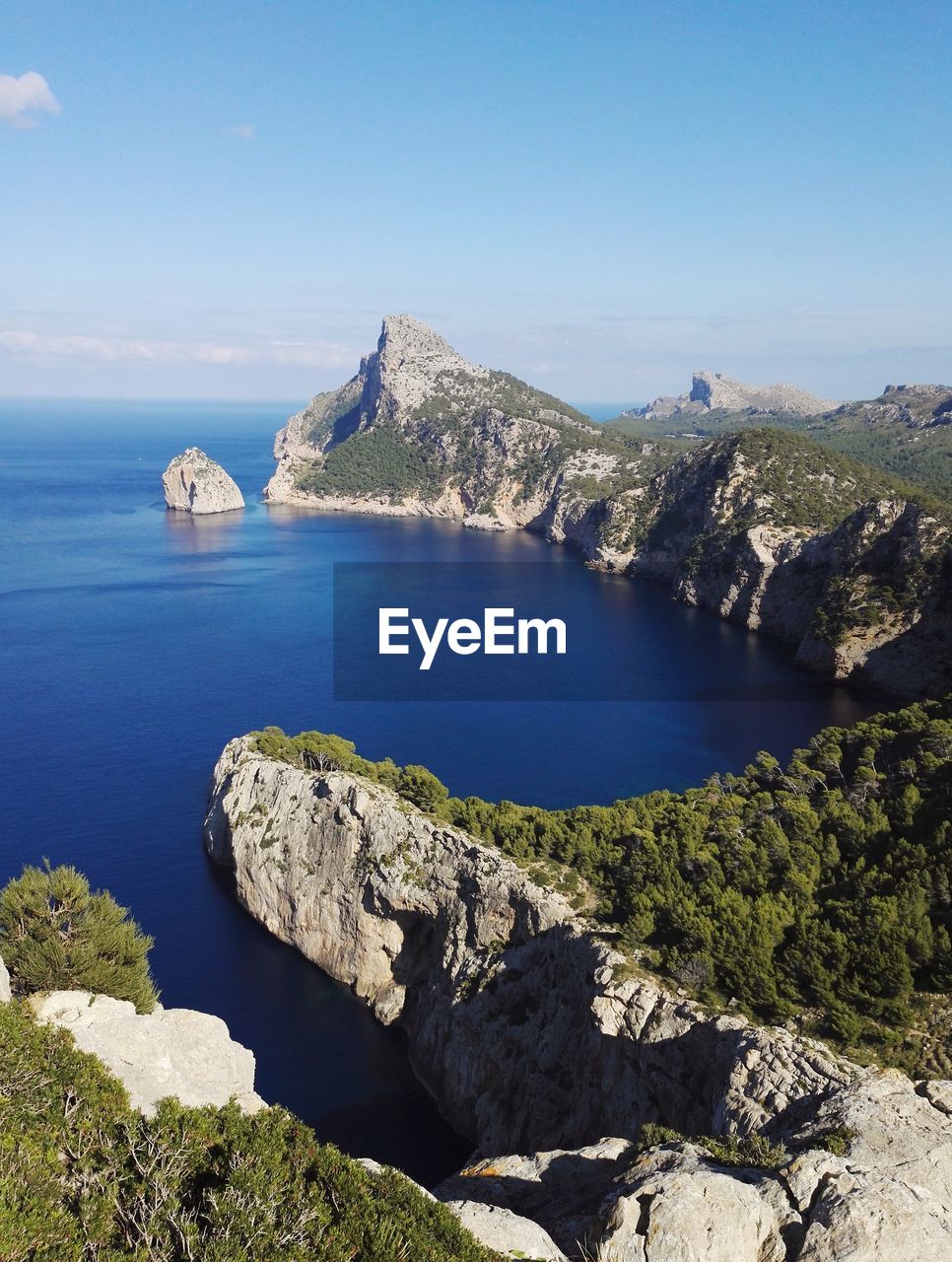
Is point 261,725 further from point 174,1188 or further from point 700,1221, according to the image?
point 700,1221

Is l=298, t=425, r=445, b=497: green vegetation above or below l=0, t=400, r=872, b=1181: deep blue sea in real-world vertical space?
above

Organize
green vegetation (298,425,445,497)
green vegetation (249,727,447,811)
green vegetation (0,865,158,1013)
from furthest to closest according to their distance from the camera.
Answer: green vegetation (298,425,445,497), green vegetation (249,727,447,811), green vegetation (0,865,158,1013)

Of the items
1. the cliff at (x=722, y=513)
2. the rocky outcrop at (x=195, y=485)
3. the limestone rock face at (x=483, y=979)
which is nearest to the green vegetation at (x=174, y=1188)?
the limestone rock face at (x=483, y=979)

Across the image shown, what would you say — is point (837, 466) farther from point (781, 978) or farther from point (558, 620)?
point (781, 978)

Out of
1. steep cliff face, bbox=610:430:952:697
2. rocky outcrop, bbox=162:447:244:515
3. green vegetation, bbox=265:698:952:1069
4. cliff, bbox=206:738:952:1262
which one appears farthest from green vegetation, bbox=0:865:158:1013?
rocky outcrop, bbox=162:447:244:515

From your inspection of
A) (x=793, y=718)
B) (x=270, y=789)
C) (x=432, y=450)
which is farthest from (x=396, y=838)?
(x=432, y=450)

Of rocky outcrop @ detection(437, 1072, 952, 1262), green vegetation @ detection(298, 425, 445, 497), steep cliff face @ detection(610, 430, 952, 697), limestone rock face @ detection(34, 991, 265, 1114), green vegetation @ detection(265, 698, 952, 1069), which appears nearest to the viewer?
rocky outcrop @ detection(437, 1072, 952, 1262)

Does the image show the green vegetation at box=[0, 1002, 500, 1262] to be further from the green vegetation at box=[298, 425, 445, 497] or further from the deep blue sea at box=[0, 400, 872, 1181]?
the green vegetation at box=[298, 425, 445, 497]

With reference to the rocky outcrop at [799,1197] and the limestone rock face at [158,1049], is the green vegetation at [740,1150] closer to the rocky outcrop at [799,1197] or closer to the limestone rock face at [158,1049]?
the rocky outcrop at [799,1197]
